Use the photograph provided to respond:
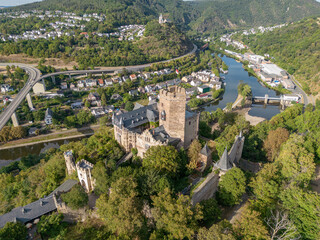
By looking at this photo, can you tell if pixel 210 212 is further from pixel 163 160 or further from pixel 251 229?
pixel 163 160

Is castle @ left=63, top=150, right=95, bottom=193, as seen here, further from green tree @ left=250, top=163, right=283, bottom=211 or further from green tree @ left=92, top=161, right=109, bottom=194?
green tree @ left=250, top=163, right=283, bottom=211

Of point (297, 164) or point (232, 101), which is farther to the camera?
point (232, 101)

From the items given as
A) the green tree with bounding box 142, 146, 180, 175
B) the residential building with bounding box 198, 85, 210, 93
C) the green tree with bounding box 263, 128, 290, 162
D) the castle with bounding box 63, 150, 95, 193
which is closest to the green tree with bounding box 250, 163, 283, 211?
the green tree with bounding box 142, 146, 180, 175

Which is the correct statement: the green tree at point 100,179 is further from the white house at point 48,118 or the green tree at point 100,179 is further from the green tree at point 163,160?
the white house at point 48,118

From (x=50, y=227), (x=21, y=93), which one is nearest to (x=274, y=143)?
(x=50, y=227)

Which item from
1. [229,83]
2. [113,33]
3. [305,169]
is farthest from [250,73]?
[305,169]

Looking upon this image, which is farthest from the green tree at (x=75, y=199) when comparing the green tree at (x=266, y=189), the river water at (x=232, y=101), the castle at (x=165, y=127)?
the river water at (x=232, y=101)
